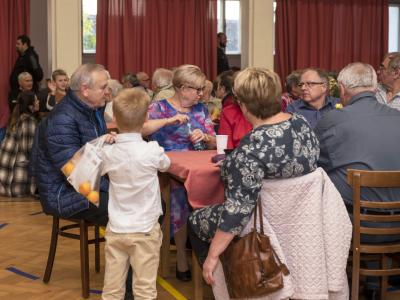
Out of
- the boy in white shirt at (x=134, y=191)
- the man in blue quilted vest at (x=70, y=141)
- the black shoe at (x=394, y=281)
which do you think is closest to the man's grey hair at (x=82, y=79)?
the man in blue quilted vest at (x=70, y=141)

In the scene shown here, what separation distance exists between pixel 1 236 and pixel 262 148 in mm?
3234

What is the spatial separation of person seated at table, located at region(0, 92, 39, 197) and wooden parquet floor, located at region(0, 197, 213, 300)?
38.9 inches

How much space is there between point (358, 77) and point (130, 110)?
49.8 inches

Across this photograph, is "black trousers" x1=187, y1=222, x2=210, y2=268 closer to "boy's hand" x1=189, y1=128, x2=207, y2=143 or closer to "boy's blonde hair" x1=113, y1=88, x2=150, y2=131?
"boy's blonde hair" x1=113, y1=88, x2=150, y2=131

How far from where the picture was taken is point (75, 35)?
800 centimetres

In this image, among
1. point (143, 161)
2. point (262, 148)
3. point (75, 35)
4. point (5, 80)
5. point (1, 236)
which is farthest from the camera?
point (5, 80)

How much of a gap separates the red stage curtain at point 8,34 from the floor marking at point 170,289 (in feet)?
18.4

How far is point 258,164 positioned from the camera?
267cm

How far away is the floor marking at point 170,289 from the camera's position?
3738 mm

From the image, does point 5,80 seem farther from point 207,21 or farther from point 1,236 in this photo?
point 1,236

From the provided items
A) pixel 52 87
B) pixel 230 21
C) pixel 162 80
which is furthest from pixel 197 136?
pixel 230 21

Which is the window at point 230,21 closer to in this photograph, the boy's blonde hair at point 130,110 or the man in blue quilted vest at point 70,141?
the man in blue quilted vest at point 70,141

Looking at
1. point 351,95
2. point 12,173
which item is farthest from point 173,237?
point 12,173

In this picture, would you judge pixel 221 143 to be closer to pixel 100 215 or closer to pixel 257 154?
pixel 100 215
